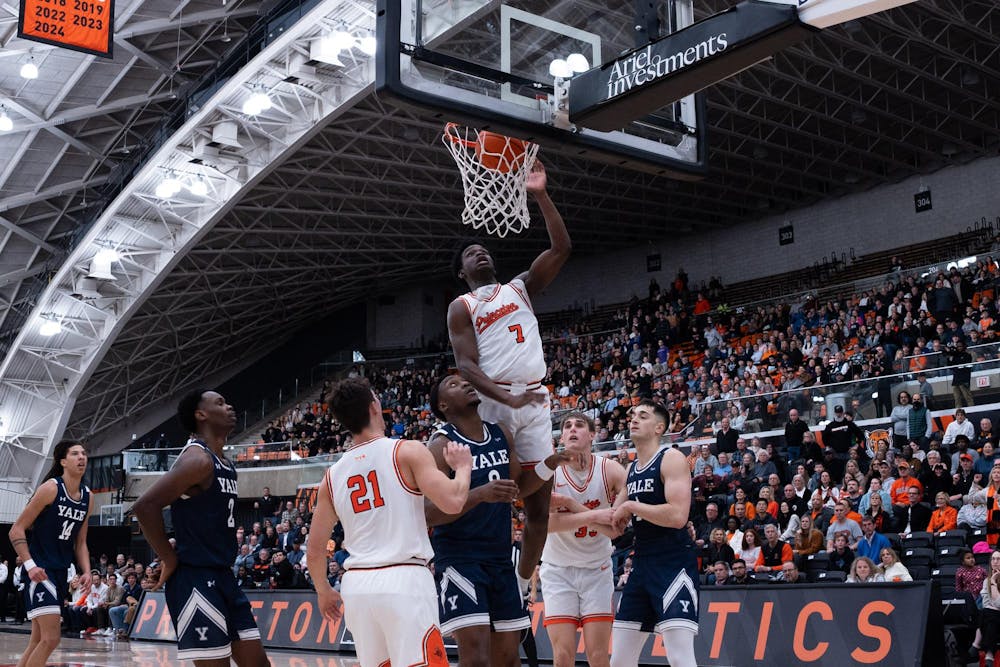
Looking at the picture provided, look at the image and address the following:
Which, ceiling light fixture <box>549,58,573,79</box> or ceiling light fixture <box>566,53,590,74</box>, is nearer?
ceiling light fixture <box>549,58,573,79</box>

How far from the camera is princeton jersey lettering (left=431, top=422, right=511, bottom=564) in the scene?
18.1 feet

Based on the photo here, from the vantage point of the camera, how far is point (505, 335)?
6219 mm

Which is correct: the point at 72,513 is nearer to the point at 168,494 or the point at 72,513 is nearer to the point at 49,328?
the point at 168,494

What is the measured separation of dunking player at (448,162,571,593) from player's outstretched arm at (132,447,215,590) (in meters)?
1.58

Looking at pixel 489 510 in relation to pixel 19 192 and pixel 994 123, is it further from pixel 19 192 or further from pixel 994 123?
pixel 19 192

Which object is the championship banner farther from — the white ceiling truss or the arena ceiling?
the arena ceiling

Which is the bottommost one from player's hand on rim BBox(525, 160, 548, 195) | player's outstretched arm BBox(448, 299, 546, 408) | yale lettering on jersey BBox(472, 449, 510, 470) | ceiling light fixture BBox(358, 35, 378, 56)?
yale lettering on jersey BBox(472, 449, 510, 470)

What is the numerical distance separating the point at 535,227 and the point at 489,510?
28483 mm

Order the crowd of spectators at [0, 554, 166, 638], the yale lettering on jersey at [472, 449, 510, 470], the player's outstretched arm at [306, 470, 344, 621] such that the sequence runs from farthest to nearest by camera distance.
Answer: the crowd of spectators at [0, 554, 166, 638], the yale lettering on jersey at [472, 449, 510, 470], the player's outstretched arm at [306, 470, 344, 621]

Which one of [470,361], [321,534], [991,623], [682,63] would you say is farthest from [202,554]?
[991,623]

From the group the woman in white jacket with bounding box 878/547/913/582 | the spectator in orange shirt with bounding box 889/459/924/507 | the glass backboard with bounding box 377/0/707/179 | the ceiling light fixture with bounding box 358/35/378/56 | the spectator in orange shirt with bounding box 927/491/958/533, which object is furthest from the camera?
the ceiling light fixture with bounding box 358/35/378/56

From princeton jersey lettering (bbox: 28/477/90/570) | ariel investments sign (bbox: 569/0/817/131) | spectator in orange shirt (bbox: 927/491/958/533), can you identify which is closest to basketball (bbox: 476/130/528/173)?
ariel investments sign (bbox: 569/0/817/131)

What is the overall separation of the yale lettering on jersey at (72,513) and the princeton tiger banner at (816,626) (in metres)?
5.46

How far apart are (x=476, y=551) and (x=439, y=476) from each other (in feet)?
3.01
